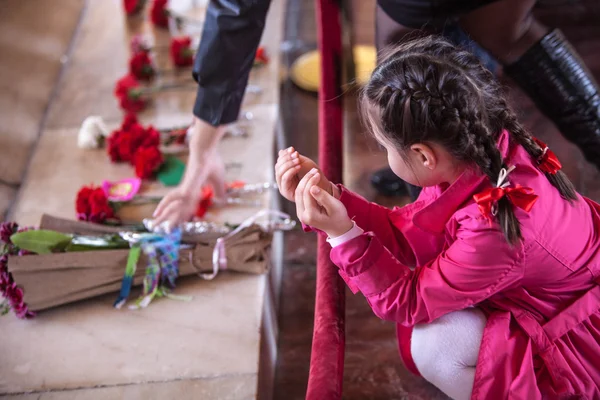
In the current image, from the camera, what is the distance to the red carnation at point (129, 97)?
A: 6.50 ft

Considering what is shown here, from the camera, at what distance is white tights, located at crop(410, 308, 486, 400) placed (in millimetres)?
1045

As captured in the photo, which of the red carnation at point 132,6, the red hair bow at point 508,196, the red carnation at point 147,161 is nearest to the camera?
the red hair bow at point 508,196

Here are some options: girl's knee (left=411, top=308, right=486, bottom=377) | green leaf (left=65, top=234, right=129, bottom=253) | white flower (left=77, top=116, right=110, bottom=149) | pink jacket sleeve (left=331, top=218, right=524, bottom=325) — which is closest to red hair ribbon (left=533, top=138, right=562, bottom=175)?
pink jacket sleeve (left=331, top=218, right=524, bottom=325)

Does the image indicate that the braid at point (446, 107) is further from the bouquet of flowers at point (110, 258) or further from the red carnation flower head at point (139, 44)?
the red carnation flower head at point (139, 44)

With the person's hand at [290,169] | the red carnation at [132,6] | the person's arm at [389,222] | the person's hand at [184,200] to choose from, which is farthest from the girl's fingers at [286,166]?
the red carnation at [132,6]

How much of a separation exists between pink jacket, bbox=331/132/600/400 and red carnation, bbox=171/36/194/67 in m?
1.35

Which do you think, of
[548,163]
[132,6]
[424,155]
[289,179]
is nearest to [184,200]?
[289,179]

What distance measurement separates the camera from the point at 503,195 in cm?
87

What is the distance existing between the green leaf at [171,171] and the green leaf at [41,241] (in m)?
0.40

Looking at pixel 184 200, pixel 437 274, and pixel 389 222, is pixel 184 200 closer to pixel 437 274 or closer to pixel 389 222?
pixel 389 222

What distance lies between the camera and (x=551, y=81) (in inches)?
53.1

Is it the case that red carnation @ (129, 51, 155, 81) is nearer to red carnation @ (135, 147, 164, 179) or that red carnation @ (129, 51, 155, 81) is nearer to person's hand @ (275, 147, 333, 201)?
red carnation @ (135, 147, 164, 179)

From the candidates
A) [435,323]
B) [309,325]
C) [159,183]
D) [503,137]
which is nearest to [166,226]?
[159,183]

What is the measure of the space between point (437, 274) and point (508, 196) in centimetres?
17
